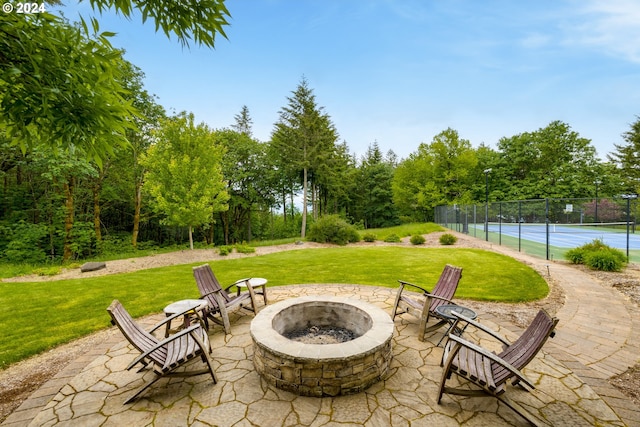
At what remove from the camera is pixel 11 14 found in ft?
6.88

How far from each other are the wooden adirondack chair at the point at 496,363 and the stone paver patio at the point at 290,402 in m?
0.24

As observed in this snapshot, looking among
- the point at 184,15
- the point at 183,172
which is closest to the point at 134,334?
the point at 184,15

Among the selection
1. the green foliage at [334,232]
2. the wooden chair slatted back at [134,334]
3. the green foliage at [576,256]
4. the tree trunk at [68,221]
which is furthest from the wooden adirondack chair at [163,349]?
the tree trunk at [68,221]

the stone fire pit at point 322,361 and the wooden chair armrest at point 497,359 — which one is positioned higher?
the wooden chair armrest at point 497,359

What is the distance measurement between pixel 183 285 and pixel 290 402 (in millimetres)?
6043

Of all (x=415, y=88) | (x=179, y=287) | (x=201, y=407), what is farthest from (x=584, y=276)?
(x=415, y=88)

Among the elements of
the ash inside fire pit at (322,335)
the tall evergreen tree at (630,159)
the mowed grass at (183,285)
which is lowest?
the mowed grass at (183,285)

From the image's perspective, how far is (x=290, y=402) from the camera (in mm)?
2838

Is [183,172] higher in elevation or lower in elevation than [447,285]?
higher

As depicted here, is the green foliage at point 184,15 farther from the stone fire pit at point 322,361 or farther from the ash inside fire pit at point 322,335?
the ash inside fire pit at point 322,335

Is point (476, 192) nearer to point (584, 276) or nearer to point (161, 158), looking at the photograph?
point (584, 276)

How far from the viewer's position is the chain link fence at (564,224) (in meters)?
10.9

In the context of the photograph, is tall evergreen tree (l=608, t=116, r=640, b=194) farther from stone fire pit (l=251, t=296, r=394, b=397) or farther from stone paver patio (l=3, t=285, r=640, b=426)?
stone fire pit (l=251, t=296, r=394, b=397)

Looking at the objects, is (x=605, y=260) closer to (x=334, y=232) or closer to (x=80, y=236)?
(x=334, y=232)
